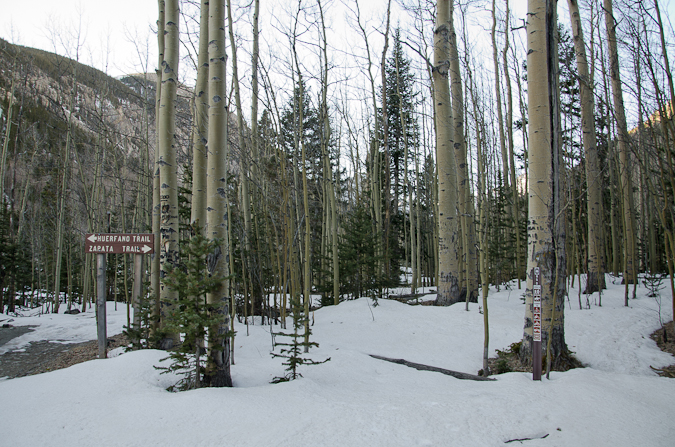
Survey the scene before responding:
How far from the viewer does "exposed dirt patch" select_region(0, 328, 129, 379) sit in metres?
5.46

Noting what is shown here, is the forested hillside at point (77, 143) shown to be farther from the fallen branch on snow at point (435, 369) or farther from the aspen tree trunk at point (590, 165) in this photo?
the aspen tree trunk at point (590, 165)

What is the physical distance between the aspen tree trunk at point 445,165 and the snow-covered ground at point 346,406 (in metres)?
2.76

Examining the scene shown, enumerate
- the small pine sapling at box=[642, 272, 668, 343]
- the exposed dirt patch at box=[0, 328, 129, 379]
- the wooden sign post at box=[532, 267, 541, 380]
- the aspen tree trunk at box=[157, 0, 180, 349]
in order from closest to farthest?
1. the wooden sign post at box=[532, 267, 541, 380]
2. the aspen tree trunk at box=[157, 0, 180, 349]
3. the small pine sapling at box=[642, 272, 668, 343]
4. the exposed dirt patch at box=[0, 328, 129, 379]

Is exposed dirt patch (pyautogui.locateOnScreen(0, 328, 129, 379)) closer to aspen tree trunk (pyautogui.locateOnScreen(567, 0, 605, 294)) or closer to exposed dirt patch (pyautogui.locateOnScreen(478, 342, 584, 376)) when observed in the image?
exposed dirt patch (pyautogui.locateOnScreen(478, 342, 584, 376))

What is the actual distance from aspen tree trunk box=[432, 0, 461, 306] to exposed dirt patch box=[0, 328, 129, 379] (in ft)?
21.4

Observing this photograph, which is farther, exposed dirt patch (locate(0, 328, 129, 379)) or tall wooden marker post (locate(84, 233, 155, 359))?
exposed dirt patch (locate(0, 328, 129, 379))

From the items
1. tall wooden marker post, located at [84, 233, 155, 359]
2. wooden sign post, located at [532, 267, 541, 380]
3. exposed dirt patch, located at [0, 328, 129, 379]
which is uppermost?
tall wooden marker post, located at [84, 233, 155, 359]

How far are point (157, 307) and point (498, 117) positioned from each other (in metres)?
13.7

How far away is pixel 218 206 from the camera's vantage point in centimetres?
348

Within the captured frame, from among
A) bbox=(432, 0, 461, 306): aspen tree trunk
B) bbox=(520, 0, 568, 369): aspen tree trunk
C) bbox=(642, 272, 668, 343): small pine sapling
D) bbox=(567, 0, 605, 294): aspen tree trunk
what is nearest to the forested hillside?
bbox=(432, 0, 461, 306): aspen tree trunk

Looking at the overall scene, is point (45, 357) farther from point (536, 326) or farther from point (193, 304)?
point (536, 326)

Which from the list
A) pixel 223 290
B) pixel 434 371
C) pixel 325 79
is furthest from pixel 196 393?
pixel 325 79

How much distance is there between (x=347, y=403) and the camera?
2.99 metres

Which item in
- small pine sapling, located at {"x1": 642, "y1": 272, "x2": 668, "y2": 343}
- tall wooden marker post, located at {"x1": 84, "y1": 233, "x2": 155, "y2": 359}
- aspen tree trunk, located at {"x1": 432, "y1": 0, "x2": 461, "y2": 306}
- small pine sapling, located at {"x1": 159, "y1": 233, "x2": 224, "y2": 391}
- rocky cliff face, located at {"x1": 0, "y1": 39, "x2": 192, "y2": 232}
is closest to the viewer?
small pine sapling, located at {"x1": 159, "y1": 233, "x2": 224, "y2": 391}
